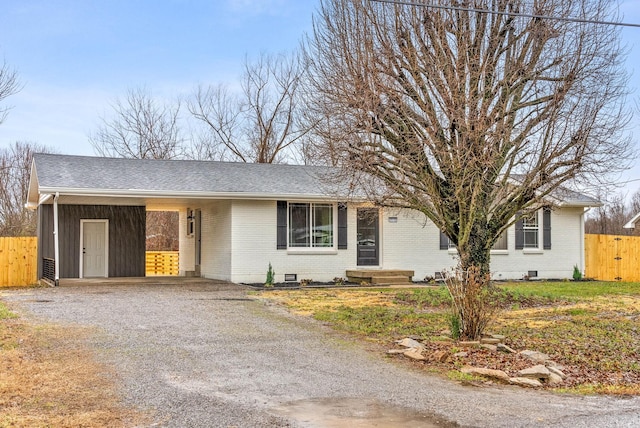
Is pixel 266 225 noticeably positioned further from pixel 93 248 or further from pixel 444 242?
pixel 93 248

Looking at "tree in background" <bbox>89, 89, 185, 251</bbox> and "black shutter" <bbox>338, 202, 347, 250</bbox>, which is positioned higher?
"tree in background" <bbox>89, 89, 185, 251</bbox>

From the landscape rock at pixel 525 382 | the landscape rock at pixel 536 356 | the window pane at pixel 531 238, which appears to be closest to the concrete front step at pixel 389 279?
the window pane at pixel 531 238

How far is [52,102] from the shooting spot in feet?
84.0

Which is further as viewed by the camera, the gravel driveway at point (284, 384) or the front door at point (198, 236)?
the front door at point (198, 236)

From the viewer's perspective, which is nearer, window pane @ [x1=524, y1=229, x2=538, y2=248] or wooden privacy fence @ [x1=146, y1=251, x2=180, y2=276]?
window pane @ [x1=524, y1=229, x2=538, y2=248]

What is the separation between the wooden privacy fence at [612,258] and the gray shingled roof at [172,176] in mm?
10838

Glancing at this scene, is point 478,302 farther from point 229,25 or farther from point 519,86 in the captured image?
point 229,25

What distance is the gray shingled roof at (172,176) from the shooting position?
18.4m

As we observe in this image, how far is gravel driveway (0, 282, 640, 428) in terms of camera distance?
19.0ft

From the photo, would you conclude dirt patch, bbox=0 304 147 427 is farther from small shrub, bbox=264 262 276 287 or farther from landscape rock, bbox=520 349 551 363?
small shrub, bbox=264 262 276 287

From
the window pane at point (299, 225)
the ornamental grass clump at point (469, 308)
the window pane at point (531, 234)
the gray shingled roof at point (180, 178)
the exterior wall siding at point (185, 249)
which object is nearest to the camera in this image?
the ornamental grass clump at point (469, 308)

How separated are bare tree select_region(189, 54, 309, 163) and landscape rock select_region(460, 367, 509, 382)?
28387 millimetres

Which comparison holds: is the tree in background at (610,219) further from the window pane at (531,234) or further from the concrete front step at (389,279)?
the concrete front step at (389,279)

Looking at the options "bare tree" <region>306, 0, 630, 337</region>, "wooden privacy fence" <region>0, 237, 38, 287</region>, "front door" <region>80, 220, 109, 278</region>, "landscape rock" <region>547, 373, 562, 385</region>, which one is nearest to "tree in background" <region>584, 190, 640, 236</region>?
"bare tree" <region>306, 0, 630, 337</region>
